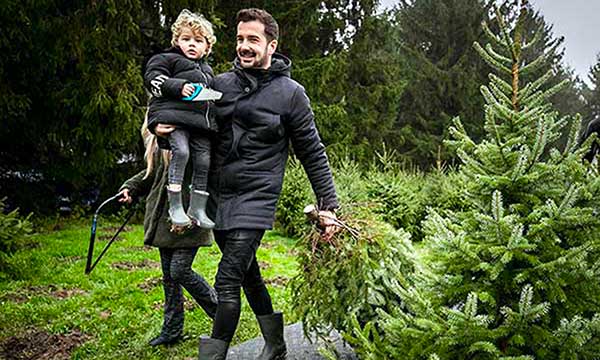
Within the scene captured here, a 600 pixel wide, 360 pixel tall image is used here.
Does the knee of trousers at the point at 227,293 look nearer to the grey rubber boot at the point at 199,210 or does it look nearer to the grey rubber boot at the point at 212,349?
the grey rubber boot at the point at 212,349

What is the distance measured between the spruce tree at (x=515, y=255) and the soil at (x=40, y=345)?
9.46ft

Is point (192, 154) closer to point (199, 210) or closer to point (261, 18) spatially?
point (199, 210)

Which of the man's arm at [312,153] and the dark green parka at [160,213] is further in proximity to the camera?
the dark green parka at [160,213]

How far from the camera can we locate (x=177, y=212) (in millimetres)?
3477

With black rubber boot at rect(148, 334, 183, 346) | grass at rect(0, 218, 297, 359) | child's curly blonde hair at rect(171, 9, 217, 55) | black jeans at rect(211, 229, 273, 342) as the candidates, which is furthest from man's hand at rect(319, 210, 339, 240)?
black rubber boot at rect(148, 334, 183, 346)

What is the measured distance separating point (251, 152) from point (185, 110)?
46 centimetres

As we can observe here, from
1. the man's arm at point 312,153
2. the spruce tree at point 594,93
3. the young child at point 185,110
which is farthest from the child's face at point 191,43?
the spruce tree at point 594,93

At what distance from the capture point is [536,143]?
242cm

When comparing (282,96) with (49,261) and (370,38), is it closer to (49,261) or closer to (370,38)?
(49,261)

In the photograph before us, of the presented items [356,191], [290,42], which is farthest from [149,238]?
[290,42]

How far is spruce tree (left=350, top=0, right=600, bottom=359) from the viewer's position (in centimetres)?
232

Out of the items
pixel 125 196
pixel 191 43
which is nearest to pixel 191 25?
pixel 191 43

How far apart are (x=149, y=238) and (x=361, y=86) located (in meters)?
19.5

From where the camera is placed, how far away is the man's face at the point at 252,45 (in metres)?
3.25
